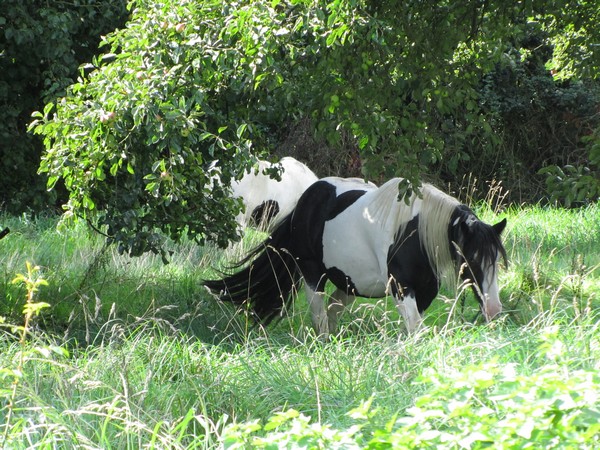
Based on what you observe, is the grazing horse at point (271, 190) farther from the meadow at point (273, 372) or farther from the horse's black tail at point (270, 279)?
the horse's black tail at point (270, 279)

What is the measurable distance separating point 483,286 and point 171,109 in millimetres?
2383

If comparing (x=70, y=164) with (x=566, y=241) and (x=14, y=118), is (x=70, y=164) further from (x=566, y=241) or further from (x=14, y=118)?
(x=566, y=241)

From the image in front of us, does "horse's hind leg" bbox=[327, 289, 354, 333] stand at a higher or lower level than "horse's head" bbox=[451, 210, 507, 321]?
lower

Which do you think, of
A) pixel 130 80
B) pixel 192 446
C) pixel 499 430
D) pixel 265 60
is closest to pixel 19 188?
pixel 130 80

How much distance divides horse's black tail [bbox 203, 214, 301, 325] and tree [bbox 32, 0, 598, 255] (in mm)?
869

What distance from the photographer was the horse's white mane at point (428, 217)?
6977 millimetres

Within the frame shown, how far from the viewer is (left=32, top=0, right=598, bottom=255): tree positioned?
20.0 feet

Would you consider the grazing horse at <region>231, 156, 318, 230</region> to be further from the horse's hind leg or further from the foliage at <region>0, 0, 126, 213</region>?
the horse's hind leg

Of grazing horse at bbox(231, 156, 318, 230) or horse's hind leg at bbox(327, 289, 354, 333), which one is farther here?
grazing horse at bbox(231, 156, 318, 230)

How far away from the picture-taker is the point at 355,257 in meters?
7.46

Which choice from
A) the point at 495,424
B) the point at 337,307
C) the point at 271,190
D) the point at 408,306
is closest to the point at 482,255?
the point at 408,306

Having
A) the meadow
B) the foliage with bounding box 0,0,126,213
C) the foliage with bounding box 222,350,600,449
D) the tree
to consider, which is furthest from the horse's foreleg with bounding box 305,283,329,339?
the foliage with bounding box 222,350,600,449

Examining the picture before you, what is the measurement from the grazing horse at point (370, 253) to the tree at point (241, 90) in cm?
55

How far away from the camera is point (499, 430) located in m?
3.03
